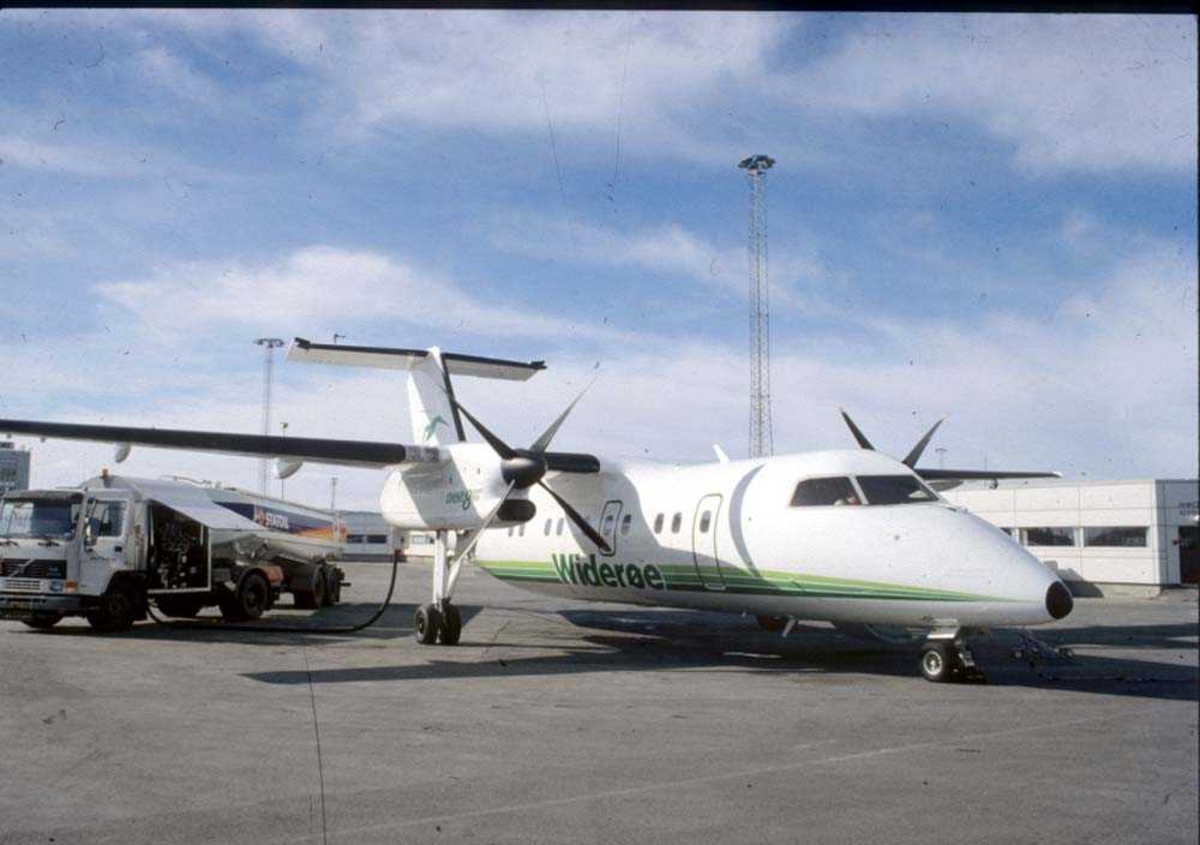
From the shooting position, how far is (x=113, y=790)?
6.87 m

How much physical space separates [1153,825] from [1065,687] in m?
6.72

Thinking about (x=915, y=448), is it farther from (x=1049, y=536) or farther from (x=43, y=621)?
(x=1049, y=536)

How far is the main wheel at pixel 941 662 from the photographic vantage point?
488 inches

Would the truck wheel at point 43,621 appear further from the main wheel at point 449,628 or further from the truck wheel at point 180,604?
the main wheel at point 449,628

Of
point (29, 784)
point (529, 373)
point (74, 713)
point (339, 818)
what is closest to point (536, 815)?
point (339, 818)

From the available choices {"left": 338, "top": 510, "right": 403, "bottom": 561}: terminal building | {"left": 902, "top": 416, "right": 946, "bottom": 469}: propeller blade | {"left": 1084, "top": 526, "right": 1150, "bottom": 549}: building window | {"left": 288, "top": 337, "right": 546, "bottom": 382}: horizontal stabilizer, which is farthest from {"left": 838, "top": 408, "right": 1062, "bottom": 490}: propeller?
{"left": 338, "top": 510, "right": 403, "bottom": 561}: terminal building

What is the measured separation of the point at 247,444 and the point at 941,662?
1057cm

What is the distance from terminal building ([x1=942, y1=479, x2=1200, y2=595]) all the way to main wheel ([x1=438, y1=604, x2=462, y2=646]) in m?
21.8

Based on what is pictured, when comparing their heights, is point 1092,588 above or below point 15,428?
below

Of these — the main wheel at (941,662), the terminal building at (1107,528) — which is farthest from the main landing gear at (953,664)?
the terminal building at (1107,528)

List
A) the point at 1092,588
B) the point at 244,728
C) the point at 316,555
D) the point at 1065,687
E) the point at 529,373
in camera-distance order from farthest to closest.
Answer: the point at 1092,588, the point at 316,555, the point at 529,373, the point at 1065,687, the point at 244,728

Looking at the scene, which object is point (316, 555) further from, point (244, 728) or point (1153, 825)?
point (1153, 825)

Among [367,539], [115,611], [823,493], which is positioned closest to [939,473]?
[823,493]

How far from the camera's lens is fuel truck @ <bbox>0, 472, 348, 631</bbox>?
1741 cm
